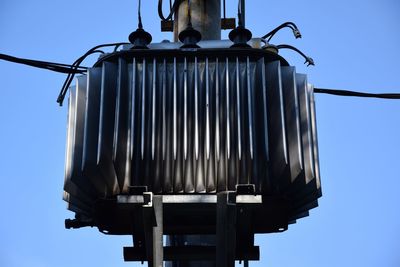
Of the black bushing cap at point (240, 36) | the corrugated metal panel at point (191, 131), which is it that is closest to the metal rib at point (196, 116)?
the corrugated metal panel at point (191, 131)

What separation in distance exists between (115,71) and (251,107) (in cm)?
94

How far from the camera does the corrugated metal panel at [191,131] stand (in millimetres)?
4211

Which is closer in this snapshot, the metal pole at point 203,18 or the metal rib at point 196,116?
the metal rib at point 196,116

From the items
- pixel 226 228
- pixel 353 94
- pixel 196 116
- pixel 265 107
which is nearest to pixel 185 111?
pixel 196 116

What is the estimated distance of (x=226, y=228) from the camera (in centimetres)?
412

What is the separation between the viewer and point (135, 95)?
4.35 metres

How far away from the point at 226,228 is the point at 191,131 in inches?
25.4

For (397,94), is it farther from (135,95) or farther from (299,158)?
(135,95)

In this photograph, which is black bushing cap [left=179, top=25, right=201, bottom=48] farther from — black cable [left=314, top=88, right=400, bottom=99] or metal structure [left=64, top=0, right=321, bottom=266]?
black cable [left=314, top=88, right=400, bottom=99]

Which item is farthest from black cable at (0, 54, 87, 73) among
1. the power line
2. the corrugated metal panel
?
the corrugated metal panel

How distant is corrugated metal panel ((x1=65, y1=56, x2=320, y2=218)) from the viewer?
4.21 meters

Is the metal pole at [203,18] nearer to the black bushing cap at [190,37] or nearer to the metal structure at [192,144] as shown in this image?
the black bushing cap at [190,37]

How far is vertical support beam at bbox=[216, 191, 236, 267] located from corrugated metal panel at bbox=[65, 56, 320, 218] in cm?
16

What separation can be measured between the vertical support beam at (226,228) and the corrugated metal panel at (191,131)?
160 millimetres
